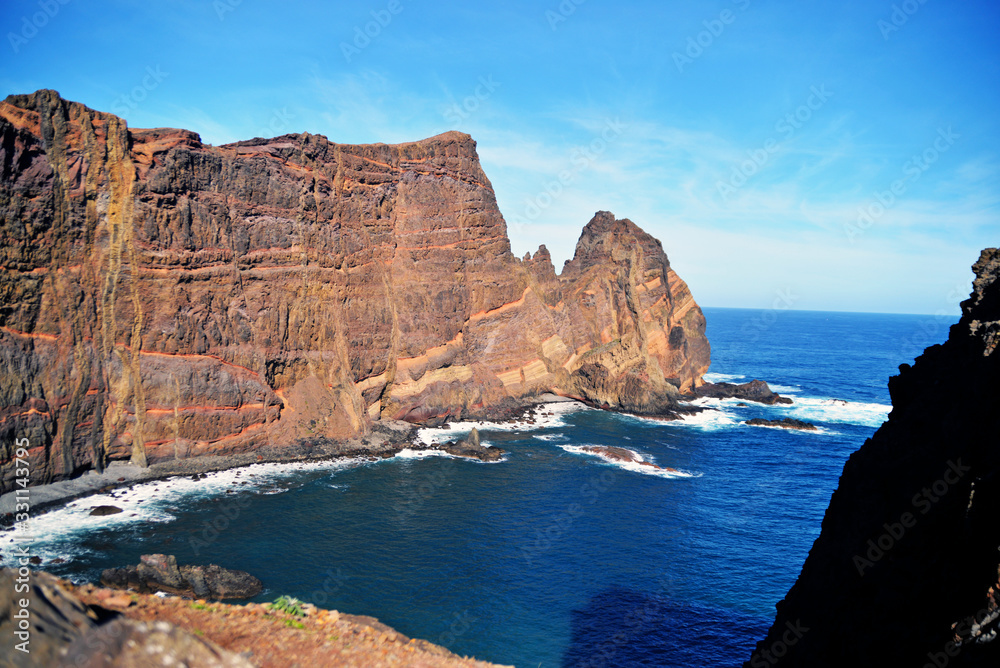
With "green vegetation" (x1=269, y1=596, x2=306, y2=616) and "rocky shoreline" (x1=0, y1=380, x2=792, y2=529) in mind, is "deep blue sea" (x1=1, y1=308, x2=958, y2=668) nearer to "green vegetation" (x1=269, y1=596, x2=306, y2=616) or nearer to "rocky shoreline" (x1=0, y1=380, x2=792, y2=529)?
"rocky shoreline" (x1=0, y1=380, x2=792, y2=529)

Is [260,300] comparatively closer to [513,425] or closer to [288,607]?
[513,425]

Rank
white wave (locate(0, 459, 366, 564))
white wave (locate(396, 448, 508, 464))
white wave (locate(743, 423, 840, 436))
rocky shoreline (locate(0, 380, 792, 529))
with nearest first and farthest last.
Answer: white wave (locate(0, 459, 366, 564)) → rocky shoreline (locate(0, 380, 792, 529)) → white wave (locate(396, 448, 508, 464)) → white wave (locate(743, 423, 840, 436))

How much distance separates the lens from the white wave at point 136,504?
35.9 metres

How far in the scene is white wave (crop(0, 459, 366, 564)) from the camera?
35938mm

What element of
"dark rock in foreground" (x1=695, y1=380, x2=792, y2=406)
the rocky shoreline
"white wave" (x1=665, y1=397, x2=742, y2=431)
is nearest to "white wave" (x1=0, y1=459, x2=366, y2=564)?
the rocky shoreline

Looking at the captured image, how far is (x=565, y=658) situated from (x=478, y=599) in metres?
6.42

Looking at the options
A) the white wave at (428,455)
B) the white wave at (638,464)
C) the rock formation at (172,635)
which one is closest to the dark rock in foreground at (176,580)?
the rock formation at (172,635)

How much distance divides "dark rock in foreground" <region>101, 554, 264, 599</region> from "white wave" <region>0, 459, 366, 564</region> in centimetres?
613

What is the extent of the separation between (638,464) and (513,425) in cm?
1953

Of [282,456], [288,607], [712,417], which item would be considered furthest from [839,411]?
[288,607]

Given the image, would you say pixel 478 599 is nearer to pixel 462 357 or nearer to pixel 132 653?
pixel 132 653

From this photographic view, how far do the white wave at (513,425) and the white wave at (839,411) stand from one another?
34.8 meters

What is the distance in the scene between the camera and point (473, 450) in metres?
59.8

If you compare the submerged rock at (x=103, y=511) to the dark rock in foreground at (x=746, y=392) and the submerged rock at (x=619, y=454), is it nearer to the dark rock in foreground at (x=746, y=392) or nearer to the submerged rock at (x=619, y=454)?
the submerged rock at (x=619, y=454)
